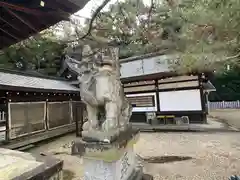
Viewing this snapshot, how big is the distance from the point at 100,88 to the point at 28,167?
1752mm

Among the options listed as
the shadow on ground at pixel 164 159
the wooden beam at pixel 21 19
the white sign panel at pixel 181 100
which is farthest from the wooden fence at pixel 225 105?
the wooden beam at pixel 21 19

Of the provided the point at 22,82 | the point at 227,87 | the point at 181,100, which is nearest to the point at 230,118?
the point at 181,100

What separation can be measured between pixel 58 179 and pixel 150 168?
111 inches

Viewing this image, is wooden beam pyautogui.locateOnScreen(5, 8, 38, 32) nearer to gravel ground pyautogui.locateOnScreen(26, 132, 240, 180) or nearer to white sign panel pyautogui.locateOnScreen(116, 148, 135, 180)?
white sign panel pyautogui.locateOnScreen(116, 148, 135, 180)

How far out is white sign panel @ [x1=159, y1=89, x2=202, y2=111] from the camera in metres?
11.4

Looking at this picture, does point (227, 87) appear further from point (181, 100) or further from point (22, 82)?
point (22, 82)

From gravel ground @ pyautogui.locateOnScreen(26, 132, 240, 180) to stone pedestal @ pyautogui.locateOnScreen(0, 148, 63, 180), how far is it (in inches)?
72.0

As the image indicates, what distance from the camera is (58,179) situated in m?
3.06

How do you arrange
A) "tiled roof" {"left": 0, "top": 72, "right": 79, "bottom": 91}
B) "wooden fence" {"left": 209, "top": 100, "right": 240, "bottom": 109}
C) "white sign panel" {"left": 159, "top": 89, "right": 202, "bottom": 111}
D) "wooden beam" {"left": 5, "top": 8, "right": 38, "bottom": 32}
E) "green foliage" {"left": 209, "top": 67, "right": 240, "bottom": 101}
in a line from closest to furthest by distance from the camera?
"wooden beam" {"left": 5, "top": 8, "right": 38, "bottom": 32} < "tiled roof" {"left": 0, "top": 72, "right": 79, "bottom": 91} < "white sign panel" {"left": 159, "top": 89, "right": 202, "bottom": 111} < "wooden fence" {"left": 209, "top": 100, "right": 240, "bottom": 109} < "green foliage" {"left": 209, "top": 67, "right": 240, "bottom": 101}

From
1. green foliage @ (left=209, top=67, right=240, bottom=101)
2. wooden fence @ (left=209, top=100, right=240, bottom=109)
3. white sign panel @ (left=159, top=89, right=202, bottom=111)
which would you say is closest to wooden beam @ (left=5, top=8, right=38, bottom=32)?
white sign panel @ (left=159, top=89, right=202, bottom=111)

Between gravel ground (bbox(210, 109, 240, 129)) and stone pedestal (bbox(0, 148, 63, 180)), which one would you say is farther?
gravel ground (bbox(210, 109, 240, 129))

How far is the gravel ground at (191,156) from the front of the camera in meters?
4.56

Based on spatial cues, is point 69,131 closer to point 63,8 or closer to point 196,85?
point 196,85

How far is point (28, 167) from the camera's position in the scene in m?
2.81
